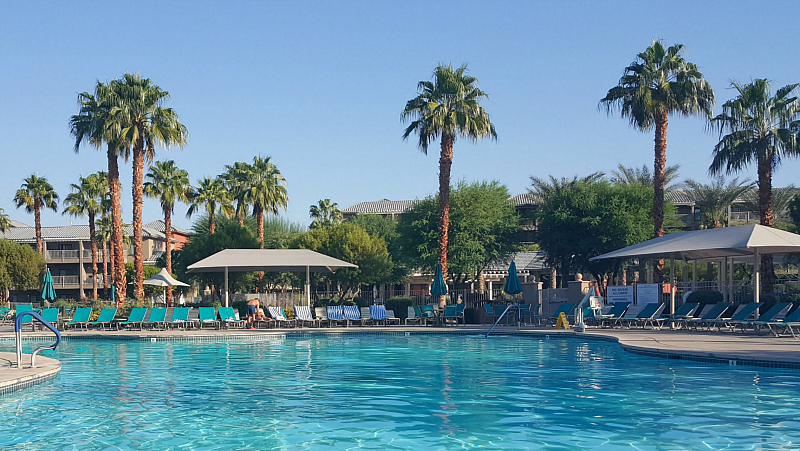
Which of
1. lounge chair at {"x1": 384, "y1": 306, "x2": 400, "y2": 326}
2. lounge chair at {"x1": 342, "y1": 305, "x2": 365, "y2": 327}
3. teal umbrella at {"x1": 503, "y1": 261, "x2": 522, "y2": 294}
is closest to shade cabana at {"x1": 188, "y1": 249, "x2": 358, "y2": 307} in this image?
lounge chair at {"x1": 342, "y1": 305, "x2": 365, "y2": 327}

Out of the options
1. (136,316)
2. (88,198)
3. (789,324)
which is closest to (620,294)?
(789,324)

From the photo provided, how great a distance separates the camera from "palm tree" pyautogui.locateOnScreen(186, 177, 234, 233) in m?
48.0

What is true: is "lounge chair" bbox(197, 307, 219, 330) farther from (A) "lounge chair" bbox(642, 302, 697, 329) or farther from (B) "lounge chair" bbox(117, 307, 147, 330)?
(A) "lounge chair" bbox(642, 302, 697, 329)

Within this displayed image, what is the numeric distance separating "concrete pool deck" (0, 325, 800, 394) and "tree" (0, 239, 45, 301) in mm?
33090

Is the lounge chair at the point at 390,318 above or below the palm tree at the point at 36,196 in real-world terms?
below

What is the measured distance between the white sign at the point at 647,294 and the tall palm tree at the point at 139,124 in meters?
20.2

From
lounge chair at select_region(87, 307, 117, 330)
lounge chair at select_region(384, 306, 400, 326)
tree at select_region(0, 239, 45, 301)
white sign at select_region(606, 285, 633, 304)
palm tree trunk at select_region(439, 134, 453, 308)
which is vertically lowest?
lounge chair at select_region(384, 306, 400, 326)

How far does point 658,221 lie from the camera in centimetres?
3017

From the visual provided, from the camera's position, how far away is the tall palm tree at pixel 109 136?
33375 millimetres

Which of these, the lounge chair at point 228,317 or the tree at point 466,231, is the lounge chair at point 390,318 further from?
the tree at point 466,231

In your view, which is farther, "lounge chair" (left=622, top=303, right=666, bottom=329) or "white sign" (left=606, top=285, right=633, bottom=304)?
"white sign" (left=606, top=285, right=633, bottom=304)

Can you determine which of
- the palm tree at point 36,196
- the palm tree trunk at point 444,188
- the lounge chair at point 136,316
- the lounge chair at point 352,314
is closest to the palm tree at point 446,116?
the palm tree trunk at point 444,188

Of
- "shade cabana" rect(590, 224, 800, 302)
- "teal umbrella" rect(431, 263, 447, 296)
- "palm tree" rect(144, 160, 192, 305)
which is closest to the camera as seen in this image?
"shade cabana" rect(590, 224, 800, 302)

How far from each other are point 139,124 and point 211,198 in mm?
13715
